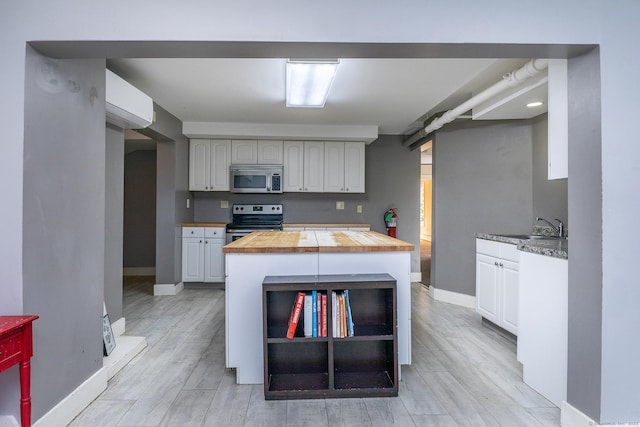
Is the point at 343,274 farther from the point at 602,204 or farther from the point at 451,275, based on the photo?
the point at 451,275

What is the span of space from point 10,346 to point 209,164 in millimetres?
3885

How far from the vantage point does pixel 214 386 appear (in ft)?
7.17

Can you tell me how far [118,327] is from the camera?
9.97 feet

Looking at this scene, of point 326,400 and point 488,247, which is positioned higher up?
point 488,247

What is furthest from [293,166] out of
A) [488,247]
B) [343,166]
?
[488,247]

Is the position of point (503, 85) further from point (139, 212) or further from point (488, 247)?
point (139, 212)

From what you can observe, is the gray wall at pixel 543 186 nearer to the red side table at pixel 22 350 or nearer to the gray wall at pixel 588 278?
the gray wall at pixel 588 278

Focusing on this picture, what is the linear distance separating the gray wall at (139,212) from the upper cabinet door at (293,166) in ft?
7.50

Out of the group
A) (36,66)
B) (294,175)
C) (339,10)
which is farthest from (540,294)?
(294,175)

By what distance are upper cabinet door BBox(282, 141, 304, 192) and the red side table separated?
12.6ft

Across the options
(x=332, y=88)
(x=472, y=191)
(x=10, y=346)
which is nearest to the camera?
(x=10, y=346)

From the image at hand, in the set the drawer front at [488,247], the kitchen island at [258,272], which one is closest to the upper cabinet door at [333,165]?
the drawer front at [488,247]

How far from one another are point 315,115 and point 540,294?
3.21m

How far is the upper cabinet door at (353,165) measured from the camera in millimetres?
5219
